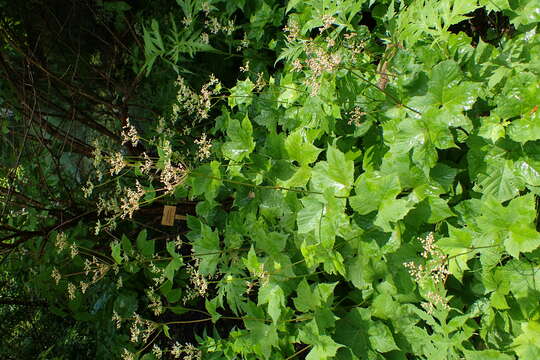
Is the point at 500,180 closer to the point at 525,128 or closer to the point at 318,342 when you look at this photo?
the point at 525,128

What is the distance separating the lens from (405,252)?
1.42m

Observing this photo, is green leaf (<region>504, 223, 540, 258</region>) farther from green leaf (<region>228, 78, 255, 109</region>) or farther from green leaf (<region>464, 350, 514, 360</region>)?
green leaf (<region>228, 78, 255, 109</region>)

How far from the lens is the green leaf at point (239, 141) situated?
1760 mm

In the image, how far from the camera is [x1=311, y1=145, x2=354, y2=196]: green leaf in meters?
1.37

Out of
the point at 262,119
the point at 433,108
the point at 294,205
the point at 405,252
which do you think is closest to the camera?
the point at 433,108

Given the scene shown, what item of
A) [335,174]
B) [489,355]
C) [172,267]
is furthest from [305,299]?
[172,267]

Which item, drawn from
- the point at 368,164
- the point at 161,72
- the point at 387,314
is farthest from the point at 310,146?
the point at 161,72

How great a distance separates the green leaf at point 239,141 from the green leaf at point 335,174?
1.32 feet

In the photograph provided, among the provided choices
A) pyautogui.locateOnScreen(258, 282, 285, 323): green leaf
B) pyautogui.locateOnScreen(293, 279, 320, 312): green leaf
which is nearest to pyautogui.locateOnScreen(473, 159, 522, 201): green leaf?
pyautogui.locateOnScreen(293, 279, 320, 312): green leaf

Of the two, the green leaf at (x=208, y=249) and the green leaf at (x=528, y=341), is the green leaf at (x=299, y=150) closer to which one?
the green leaf at (x=208, y=249)

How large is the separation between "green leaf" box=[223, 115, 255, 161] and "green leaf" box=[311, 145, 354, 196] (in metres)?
0.40

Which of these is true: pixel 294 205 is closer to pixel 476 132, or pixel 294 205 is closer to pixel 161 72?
pixel 476 132

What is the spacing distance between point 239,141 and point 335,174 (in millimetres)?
519

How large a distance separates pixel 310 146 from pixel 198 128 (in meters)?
1.48
